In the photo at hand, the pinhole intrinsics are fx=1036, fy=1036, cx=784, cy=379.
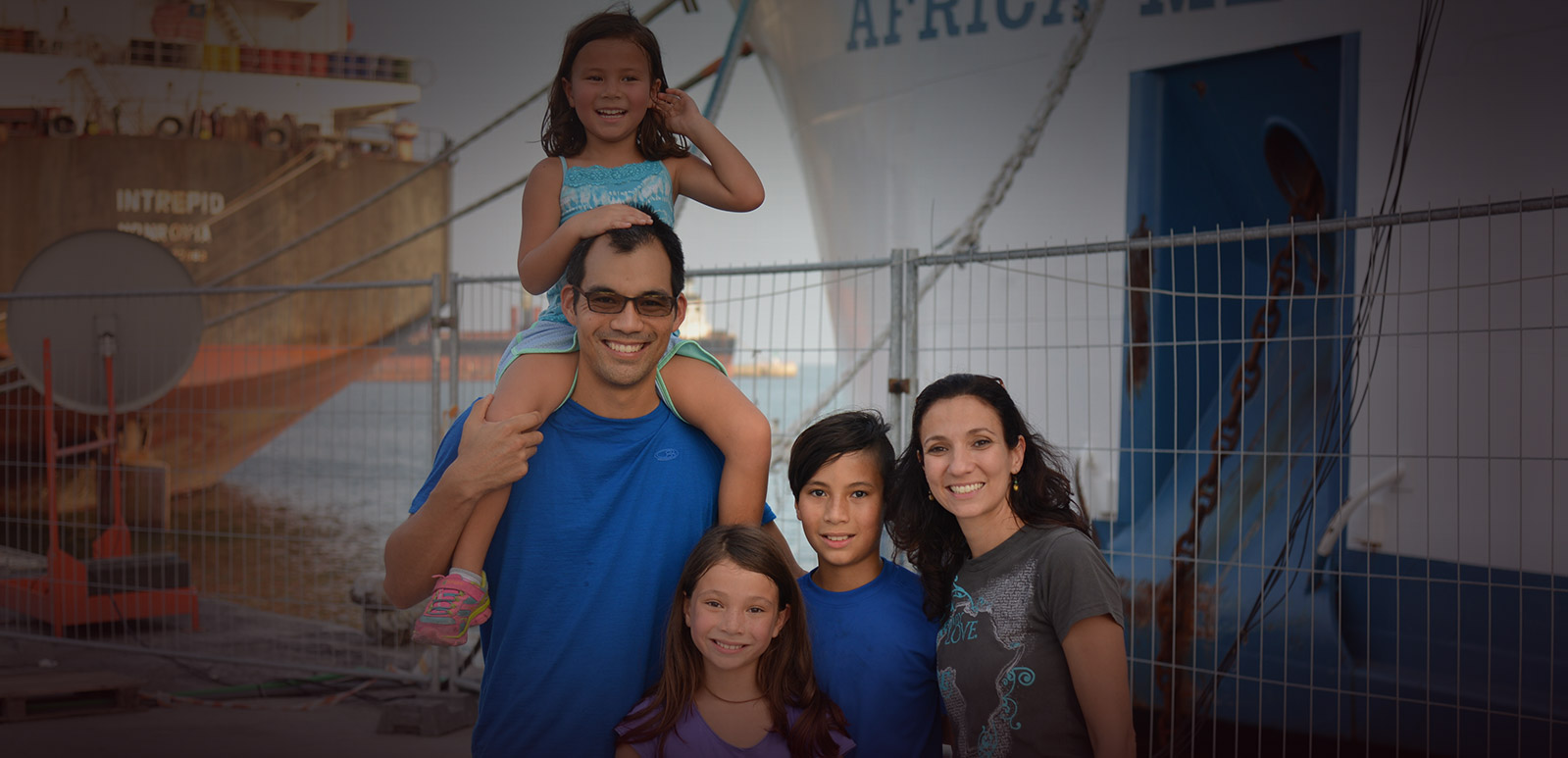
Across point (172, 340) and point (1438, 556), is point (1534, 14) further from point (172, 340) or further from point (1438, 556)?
point (172, 340)

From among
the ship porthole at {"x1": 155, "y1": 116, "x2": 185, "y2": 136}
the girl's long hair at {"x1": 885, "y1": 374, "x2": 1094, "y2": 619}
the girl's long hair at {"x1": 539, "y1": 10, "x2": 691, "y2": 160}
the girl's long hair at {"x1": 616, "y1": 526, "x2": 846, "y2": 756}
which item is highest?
the ship porthole at {"x1": 155, "y1": 116, "x2": 185, "y2": 136}

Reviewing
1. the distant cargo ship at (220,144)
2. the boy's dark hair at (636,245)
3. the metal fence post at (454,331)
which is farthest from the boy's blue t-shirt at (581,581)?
the distant cargo ship at (220,144)

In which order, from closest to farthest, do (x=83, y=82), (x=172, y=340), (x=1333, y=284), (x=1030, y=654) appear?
(x=1030, y=654) < (x=1333, y=284) < (x=172, y=340) < (x=83, y=82)

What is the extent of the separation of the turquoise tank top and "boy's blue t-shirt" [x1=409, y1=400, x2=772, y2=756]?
38 cm

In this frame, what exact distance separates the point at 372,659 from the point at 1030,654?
→ 4.60 meters

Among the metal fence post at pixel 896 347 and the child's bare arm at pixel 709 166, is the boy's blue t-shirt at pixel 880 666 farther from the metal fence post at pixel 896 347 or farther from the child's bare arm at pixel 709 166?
the metal fence post at pixel 896 347

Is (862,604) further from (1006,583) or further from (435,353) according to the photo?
(435,353)

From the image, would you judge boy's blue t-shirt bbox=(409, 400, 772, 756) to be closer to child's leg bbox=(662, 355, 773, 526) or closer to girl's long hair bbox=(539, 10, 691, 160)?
child's leg bbox=(662, 355, 773, 526)

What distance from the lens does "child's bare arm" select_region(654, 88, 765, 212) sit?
2.10m

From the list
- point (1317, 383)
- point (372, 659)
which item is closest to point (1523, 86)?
point (1317, 383)

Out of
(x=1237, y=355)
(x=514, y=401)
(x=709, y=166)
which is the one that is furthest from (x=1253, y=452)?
(x=514, y=401)

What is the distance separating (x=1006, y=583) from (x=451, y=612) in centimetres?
93

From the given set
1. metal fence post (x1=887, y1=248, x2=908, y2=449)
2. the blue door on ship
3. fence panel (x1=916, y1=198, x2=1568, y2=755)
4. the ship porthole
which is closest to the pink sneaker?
metal fence post (x1=887, y1=248, x2=908, y2=449)

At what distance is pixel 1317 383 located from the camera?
5422 mm
